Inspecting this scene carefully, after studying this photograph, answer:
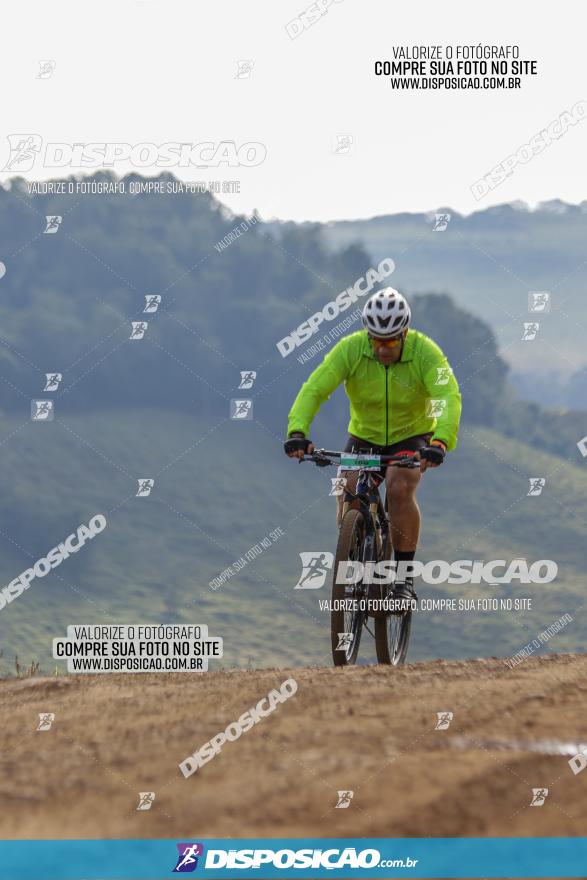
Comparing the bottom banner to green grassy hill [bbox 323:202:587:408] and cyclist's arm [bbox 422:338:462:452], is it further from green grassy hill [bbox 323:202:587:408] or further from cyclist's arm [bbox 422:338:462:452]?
green grassy hill [bbox 323:202:587:408]

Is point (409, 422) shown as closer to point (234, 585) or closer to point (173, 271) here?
point (173, 271)

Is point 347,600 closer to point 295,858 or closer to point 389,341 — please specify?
point 389,341

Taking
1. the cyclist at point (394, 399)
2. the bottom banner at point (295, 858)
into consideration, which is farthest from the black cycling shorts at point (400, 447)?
the bottom banner at point (295, 858)

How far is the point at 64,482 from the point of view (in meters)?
142

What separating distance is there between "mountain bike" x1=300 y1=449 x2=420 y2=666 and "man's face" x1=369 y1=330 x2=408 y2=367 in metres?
0.85

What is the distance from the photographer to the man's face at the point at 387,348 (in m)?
10.8

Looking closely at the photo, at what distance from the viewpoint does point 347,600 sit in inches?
412

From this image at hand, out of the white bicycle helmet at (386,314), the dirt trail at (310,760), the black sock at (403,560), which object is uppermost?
the white bicycle helmet at (386,314)

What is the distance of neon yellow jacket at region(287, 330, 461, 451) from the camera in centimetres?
1090

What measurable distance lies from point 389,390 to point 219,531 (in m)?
137

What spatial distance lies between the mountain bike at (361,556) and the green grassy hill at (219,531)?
9481cm

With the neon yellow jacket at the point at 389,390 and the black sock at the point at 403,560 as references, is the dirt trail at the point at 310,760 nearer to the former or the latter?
the black sock at the point at 403,560

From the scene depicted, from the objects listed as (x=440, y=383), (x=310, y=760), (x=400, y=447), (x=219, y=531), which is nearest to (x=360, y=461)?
(x=400, y=447)

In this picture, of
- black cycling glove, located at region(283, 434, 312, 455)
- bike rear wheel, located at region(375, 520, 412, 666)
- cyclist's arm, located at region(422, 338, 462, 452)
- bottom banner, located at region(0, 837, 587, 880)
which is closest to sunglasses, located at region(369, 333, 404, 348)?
cyclist's arm, located at region(422, 338, 462, 452)
